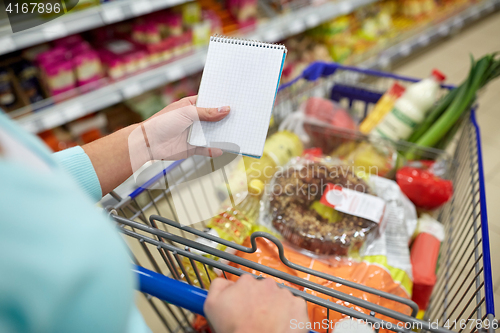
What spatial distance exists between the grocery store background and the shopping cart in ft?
0.62

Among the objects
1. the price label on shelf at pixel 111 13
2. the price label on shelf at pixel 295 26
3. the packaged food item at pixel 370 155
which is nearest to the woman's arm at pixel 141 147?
the packaged food item at pixel 370 155

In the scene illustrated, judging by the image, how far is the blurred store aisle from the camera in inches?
58.1

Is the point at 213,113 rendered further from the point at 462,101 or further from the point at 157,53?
the point at 157,53

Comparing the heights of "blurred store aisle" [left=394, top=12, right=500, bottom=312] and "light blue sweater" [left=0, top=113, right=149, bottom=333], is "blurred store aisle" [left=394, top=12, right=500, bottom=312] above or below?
below

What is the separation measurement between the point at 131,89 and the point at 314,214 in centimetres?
127

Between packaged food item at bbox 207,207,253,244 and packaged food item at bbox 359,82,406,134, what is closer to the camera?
packaged food item at bbox 207,207,253,244

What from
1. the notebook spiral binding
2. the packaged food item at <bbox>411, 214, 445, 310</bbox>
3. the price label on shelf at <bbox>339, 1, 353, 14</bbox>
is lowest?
the packaged food item at <bbox>411, 214, 445, 310</bbox>

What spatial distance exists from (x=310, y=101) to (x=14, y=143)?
1.08 meters

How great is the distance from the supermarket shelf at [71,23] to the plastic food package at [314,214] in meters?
1.11

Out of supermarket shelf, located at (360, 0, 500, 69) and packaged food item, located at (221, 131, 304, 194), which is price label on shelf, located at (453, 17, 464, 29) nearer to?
supermarket shelf, located at (360, 0, 500, 69)

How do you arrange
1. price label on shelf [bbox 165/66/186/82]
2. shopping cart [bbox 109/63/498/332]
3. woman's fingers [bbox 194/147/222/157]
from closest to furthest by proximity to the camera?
shopping cart [bbox 109/63/498/332]
woman's fingers [bbox 194/147/222/157]
price label on shelf [bbox 165/66/186/82]

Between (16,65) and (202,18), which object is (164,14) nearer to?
(202,18)

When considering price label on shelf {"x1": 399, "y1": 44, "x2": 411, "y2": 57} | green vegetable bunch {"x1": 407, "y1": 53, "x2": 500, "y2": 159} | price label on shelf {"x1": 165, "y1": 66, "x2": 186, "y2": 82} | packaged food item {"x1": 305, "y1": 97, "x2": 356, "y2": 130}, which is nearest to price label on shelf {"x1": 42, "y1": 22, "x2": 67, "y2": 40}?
price label on shelf {"x1": 165, "y1": 66, "x2": 186, "y2": 82}

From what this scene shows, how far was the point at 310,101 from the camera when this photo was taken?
1229 mm
